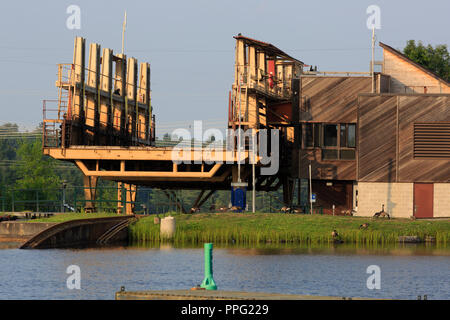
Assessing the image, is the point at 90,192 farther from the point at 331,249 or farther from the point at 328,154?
the point at 331,249

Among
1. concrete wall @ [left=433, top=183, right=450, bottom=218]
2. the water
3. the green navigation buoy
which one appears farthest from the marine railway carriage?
the green navigation buoy

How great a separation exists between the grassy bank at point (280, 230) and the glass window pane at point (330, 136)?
13423 millimetres

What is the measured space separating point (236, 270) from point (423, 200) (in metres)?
31.6

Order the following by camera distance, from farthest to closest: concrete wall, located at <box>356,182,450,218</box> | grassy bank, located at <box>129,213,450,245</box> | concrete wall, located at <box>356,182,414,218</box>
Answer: concrete wall, located at <box>356,182,414,218</box>
concrete wall, located at <box>356,182,450,218</box>
grassy bank, located at <box>129,213,450,245</box>

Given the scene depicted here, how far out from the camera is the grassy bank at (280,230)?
58.5 meters

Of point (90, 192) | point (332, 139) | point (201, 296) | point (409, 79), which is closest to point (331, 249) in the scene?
point (332, 139)

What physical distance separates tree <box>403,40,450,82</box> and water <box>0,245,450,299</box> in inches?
1945

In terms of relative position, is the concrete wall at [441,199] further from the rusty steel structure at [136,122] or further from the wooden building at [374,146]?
Result: the rusty steel structure at [136,122]

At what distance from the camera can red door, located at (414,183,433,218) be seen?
7094 centimetres

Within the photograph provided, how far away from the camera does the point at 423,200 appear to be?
7106 cm

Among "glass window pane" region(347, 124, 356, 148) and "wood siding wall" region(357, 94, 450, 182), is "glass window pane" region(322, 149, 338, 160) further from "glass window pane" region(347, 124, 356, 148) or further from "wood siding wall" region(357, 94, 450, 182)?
"wood siding wall" region(357, 94, 450, 182)

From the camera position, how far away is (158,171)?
242 ft

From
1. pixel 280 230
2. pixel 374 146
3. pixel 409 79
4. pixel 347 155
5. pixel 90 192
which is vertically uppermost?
pixel 409 79
